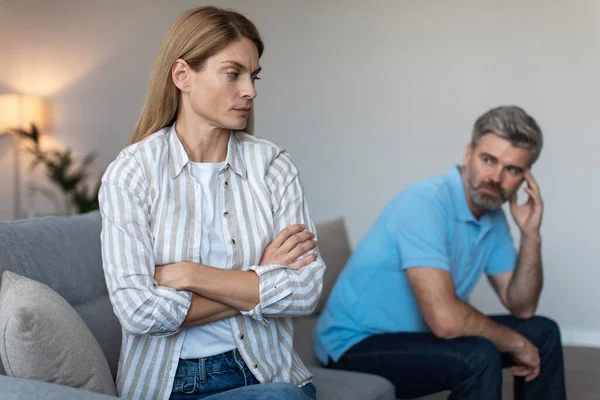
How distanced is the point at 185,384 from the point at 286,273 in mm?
293

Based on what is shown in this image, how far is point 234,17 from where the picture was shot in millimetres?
1616

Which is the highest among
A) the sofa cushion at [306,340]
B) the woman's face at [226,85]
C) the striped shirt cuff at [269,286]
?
the woman's face at [226,85]

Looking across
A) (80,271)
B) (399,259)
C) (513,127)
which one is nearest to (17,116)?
(80,271)

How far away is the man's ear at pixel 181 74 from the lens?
5.27 feet

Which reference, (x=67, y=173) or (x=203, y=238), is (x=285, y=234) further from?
(x=67, y=173)

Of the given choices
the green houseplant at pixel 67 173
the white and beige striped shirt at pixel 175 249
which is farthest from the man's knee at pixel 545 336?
the green houseplant at pixel 67 173

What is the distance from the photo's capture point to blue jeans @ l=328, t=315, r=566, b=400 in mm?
2137

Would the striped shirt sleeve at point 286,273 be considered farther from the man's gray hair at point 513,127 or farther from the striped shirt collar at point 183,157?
the man's gray hair at point 513,127

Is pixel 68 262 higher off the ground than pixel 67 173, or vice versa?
pixel 68 262

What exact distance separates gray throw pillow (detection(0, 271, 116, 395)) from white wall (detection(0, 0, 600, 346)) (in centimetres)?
372

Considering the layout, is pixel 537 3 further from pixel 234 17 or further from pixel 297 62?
pixel 234 17

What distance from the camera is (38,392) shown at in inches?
53.6

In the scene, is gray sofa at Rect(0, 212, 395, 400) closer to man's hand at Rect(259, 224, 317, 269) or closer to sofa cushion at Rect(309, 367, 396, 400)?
sofa cushion at Rect(309, 367, 396, 400)

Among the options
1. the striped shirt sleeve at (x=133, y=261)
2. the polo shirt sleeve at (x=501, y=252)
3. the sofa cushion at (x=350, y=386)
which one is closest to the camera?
the striped shirt sleeve at (x=133, y=261)
